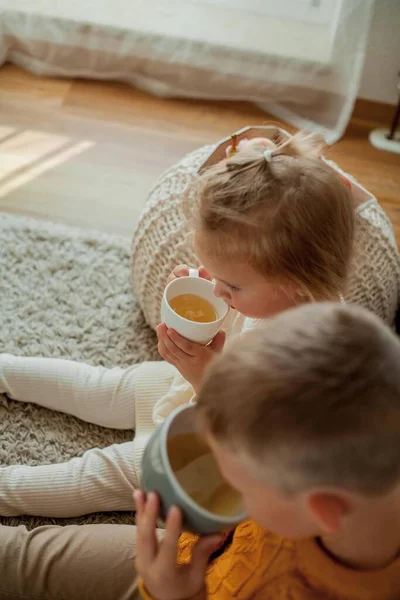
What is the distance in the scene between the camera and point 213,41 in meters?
2.10

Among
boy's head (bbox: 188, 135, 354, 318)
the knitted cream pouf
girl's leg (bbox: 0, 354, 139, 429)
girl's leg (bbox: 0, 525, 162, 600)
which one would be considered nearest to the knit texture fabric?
the knitted cream pouf

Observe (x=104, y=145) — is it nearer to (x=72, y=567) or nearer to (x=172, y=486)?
(x=72, y=567)

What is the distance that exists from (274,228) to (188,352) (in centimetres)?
24

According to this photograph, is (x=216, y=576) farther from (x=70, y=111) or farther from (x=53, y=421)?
(x=70, y=111)

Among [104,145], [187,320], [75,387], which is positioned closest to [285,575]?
[187,320]

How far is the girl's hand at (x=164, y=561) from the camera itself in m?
0.68

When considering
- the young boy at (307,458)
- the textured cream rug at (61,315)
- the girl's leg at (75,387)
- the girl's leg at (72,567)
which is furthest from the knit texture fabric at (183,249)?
the young boy at (307,458)

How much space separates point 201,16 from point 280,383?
187cm

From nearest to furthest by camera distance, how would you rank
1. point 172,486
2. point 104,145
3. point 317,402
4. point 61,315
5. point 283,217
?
point 317,402, point 172,486, point 283,217, point 61,315, point 104,145

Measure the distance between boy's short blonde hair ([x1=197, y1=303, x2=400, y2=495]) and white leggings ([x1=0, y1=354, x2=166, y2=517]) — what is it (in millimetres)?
597

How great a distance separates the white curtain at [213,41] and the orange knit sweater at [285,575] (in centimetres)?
156

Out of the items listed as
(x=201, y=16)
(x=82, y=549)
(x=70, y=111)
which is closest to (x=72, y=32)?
(x=70, y=111)

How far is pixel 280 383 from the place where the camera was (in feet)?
1.80

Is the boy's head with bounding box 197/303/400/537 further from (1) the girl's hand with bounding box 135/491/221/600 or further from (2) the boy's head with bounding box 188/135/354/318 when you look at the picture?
(2) the boy's head with bounding box 188/135/354/318
